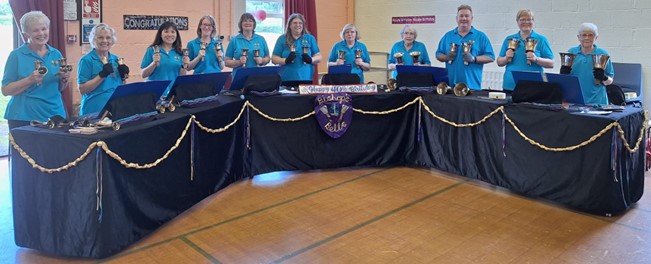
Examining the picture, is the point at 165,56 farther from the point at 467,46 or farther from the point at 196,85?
the point at 467,46

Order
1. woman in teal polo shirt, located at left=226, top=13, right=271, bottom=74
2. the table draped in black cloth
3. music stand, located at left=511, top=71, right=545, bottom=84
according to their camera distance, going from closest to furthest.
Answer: the table draped in black cloth
music stand, located at left=511, top=71, right=545, bottom=84
woman in teal polo shirt, located at left=226, top=13, right=271, bottom=74

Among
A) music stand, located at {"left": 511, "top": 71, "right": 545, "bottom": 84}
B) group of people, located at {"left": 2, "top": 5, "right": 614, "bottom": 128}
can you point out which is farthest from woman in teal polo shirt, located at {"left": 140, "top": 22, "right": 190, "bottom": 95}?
music stand, located at {"left": 511, "top": 71, "right": 545, "bottom": 84}

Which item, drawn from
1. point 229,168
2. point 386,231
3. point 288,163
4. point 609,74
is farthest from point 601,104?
point 229,168

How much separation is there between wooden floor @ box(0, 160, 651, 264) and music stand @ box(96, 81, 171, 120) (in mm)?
796

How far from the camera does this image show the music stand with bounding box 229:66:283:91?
4.32 meters

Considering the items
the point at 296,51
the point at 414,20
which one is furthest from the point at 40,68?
the point at 414,20

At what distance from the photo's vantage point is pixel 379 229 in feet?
11.1

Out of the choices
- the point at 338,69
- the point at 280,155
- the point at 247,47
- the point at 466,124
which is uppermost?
the point at 247,47

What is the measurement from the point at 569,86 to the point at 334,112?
1.91 meters

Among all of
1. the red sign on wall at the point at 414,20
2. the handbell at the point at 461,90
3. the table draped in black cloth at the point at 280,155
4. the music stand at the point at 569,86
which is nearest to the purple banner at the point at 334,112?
the table draped in black cloth at the point at 280,155

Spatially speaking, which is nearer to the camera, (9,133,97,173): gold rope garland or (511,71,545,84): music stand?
(9,133,97,173): gold rope garland

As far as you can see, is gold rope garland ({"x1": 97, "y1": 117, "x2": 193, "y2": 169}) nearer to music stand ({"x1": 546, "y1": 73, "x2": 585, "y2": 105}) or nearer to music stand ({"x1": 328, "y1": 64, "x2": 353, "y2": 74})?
music stand ({"x1": 328, "y1": 64, "x2": 353, "y2": 74})

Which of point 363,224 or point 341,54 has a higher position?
point 341,54

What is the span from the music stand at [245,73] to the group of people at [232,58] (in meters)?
0.26
